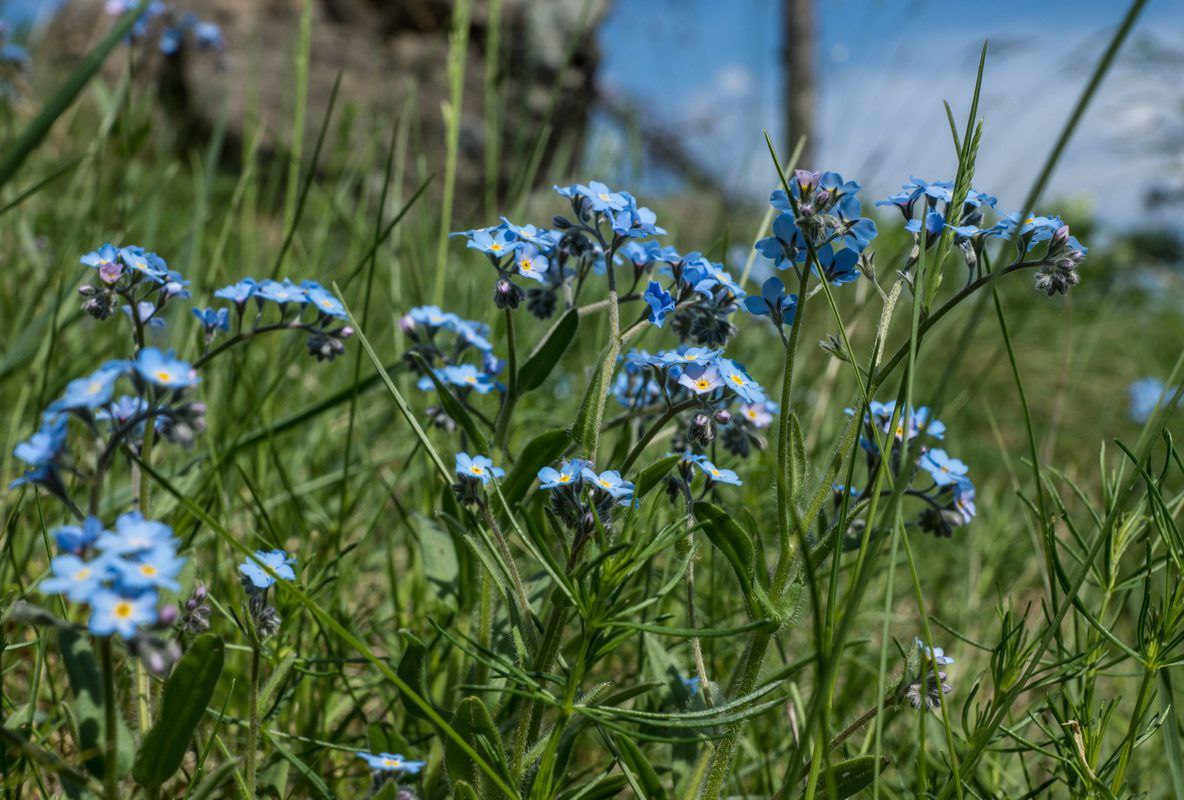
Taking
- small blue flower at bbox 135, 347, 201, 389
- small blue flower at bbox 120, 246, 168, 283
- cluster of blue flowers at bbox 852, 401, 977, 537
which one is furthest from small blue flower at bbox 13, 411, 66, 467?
cluster of blue flowers at bbox 852, 401, 977, 537

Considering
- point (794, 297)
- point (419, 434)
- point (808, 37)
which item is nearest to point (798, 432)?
point (794, 297)

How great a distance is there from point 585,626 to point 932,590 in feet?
7.35

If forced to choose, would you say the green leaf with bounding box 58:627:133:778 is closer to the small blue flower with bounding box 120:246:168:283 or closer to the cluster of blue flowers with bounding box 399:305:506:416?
the small blue flower with bounding box 120:246:168:283

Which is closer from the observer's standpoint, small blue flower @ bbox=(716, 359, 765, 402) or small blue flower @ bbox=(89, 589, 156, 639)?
small blue flower @ bbox=(89, 589, 156, 639)

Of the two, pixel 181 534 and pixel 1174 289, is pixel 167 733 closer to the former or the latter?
pixel 181 534

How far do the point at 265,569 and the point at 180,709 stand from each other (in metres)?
0.21

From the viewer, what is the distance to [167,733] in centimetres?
114

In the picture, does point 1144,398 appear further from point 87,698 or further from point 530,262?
point 87,698

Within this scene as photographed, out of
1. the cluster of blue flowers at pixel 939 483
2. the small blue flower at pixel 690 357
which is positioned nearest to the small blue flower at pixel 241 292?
the small blue flower at pixel 690 357

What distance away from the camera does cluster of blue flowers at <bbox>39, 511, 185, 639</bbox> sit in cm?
86

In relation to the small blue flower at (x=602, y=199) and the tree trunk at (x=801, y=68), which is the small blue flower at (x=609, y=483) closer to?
the small blue flower at (x=602, y=199)

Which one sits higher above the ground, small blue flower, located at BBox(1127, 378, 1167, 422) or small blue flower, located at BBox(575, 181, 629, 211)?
small blue flower, located at BBox(1127, 378, 1167, 422)

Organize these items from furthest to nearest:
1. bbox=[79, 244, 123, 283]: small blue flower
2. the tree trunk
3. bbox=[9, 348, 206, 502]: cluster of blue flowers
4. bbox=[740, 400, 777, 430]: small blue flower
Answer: the tree trunk
bbox=[740, 400, 777, 430]: small blue flower
bbox=[79, 244, 123, 283]: small blue flower
bbox=[9, 348, 206, 502]: cluster of blue flowers

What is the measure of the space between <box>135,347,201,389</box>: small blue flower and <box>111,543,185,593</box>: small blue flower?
0.19 metres
